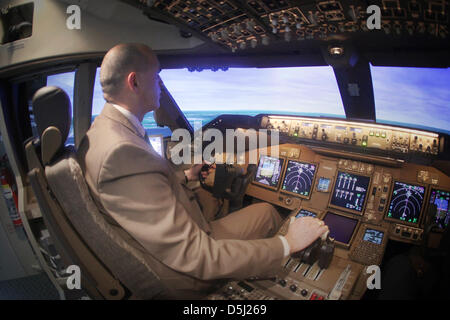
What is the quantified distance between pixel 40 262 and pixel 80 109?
5.57 ft

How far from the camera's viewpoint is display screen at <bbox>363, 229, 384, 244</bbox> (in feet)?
5.59

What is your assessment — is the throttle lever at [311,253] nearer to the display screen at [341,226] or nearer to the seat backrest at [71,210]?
the display screen at [341,226]

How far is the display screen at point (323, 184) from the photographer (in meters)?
2.10

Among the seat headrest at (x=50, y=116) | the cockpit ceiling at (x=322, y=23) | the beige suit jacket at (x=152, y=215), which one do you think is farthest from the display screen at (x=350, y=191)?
the seat headrest at (x=50, y=116)

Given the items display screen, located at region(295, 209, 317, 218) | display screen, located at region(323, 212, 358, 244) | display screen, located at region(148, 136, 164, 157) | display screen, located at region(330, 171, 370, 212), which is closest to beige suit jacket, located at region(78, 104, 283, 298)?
display screen, located at region(323, 212, 358, 244)

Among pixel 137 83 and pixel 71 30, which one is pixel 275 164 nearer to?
pixel 137 83

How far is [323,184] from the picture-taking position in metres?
2.12

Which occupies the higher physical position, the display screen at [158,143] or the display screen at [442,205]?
the display screen at [158,143]

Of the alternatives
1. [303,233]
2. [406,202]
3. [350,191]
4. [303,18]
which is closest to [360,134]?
[350,191]

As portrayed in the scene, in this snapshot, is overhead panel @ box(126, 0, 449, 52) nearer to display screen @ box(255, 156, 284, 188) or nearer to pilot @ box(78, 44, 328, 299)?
pilot @ box(78, 44, 328, 299)

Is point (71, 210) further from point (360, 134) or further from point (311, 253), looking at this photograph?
point (360, 134)

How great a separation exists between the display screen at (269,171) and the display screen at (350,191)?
53cm

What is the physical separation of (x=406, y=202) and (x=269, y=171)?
1.10 m

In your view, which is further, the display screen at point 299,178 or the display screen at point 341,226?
the display screen at point 299,178
